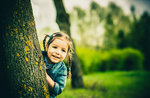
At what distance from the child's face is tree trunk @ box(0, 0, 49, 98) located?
386mm

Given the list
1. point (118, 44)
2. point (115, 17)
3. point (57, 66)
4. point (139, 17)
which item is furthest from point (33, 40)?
point (139, 17)

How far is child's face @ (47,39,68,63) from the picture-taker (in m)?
1.74

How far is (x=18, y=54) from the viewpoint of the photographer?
1248mm

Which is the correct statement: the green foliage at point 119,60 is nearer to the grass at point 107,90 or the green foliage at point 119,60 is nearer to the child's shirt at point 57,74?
the grass at point 107,90

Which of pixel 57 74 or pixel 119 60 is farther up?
pixel 57 74

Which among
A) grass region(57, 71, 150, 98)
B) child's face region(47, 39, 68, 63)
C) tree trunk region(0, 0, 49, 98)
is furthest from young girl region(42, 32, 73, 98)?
grass region(57, 71, 150, 98)

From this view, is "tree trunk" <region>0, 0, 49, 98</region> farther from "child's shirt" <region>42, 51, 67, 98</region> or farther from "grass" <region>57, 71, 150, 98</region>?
"grass" <region>57, 71, 150, 98</region>

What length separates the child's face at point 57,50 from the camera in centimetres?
174

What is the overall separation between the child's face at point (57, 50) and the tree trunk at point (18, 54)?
1.27ft

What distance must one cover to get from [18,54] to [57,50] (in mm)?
612

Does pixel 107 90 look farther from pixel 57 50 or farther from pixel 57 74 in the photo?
pixel 57 50

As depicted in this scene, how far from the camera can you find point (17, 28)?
1264 millimetres

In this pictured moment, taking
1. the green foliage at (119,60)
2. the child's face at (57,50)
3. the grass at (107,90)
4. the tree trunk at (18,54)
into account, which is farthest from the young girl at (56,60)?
the green foliage at (119,60)

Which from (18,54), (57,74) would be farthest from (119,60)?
(18,54)
